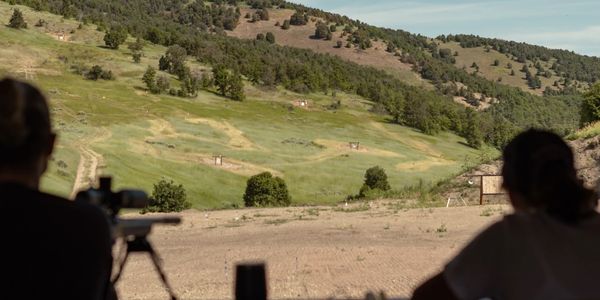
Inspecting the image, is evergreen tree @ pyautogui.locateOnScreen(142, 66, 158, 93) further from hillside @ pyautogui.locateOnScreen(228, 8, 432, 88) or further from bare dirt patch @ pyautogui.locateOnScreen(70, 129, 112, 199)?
hillside @ pyautogui.locateOnScreen(228, 8, 432, 88)

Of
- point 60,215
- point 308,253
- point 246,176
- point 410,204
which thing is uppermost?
point 60,215

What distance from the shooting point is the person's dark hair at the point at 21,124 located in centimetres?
217

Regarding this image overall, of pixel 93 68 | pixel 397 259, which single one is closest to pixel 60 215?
pixel 397 259

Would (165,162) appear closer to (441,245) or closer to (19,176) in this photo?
(441,245)

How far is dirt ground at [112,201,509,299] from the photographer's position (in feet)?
34.3

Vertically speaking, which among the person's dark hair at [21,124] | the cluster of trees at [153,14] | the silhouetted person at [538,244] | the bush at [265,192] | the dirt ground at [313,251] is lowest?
the bush at [265,192]

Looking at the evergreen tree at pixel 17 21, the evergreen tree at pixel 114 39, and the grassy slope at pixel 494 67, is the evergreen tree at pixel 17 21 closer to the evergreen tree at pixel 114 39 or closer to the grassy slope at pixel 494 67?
the evergreen tree at pixel 114 39

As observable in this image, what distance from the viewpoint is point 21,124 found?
7.14 feet

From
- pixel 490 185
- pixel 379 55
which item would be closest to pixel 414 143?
pixel 490 185

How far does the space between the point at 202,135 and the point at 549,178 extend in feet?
210

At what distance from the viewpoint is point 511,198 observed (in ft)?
8.65

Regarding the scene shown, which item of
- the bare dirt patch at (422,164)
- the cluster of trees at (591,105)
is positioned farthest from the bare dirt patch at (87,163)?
the bare dirt patch at (422,164)

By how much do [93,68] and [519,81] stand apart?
10763cm

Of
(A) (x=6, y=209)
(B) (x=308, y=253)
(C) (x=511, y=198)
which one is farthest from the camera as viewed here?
(B) (x=308, y=253)
